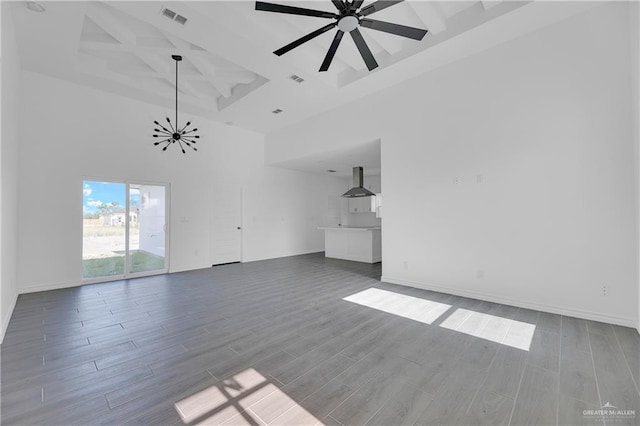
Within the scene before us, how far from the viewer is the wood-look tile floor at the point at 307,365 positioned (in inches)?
68.6

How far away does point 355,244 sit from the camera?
25.1 ft

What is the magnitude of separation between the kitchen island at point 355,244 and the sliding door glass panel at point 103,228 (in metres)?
5.18

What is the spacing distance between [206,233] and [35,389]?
4.99m

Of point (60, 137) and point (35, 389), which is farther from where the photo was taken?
point (60, 137)

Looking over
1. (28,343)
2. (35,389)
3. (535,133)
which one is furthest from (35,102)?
(535,133)

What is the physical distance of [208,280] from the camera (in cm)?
540

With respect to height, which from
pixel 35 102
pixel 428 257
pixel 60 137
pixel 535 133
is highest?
pixel 35 102

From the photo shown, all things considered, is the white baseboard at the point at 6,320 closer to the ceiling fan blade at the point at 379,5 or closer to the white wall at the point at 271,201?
the white wall at the point at 271,201

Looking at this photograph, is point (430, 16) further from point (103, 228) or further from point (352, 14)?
point (103, 228)

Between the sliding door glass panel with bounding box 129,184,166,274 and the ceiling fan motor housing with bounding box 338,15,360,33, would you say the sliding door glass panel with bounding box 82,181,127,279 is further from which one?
the ceiling fan motor housing with bounding box 338,15,360,33

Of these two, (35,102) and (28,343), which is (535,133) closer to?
(28,343)

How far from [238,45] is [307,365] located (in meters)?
4.12

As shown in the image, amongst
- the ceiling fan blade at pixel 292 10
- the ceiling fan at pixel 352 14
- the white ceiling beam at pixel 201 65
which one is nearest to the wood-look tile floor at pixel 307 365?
the ceiling fan at pixel 352 14

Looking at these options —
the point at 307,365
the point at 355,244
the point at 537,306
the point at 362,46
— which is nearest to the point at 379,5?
the point at 362,46
